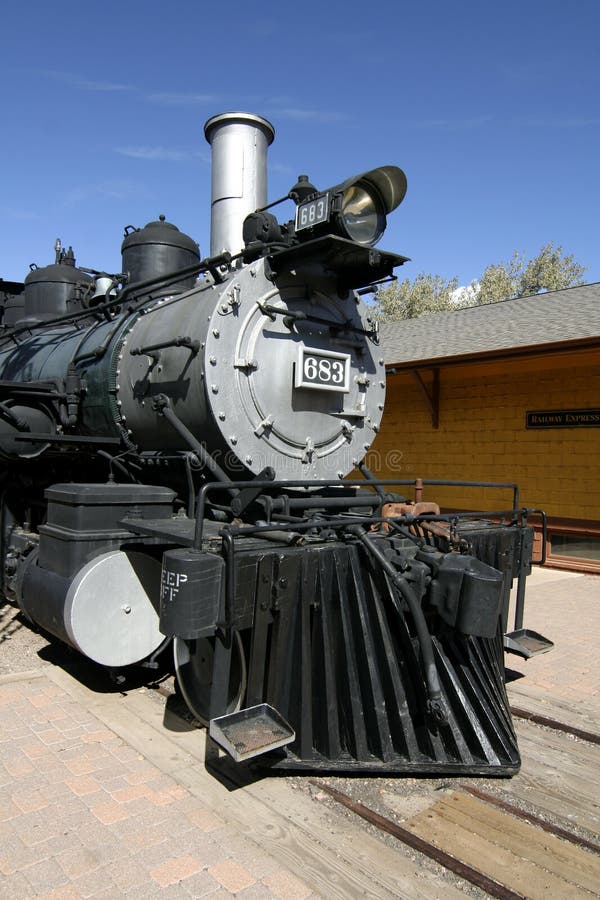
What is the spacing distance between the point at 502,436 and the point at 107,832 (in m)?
8.13

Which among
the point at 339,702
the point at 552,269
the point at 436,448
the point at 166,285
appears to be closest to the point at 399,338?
the point at 436,448

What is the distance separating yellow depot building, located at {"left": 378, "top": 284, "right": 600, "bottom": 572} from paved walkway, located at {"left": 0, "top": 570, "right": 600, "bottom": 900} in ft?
16.9

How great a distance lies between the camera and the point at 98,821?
2.56 meters

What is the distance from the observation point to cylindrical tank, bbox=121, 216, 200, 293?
5.17m

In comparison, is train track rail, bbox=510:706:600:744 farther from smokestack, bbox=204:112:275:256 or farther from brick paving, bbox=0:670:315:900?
smokestack, bbox=204:112:275:256

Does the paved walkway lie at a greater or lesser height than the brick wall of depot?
lesser

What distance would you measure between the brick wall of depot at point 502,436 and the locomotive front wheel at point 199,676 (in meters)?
6.65

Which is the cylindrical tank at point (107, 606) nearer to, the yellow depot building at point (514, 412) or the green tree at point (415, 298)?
the yellow depot building at point (514, 412)

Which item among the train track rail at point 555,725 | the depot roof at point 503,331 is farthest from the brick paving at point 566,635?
the depot roof at point 503,331

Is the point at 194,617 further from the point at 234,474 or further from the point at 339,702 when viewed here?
the point at 234,474

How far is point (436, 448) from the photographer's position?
1038 centimetres

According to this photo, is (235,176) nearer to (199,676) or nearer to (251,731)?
(199,676)

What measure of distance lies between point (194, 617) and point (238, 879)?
92 centimetres

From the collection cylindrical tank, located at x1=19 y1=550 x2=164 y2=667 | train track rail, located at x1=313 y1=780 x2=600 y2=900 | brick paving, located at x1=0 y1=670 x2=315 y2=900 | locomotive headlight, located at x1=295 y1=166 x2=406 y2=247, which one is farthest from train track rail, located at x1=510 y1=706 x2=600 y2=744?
locomotive headlight, located at x1=295 y1=166 x2=406 y2=247
